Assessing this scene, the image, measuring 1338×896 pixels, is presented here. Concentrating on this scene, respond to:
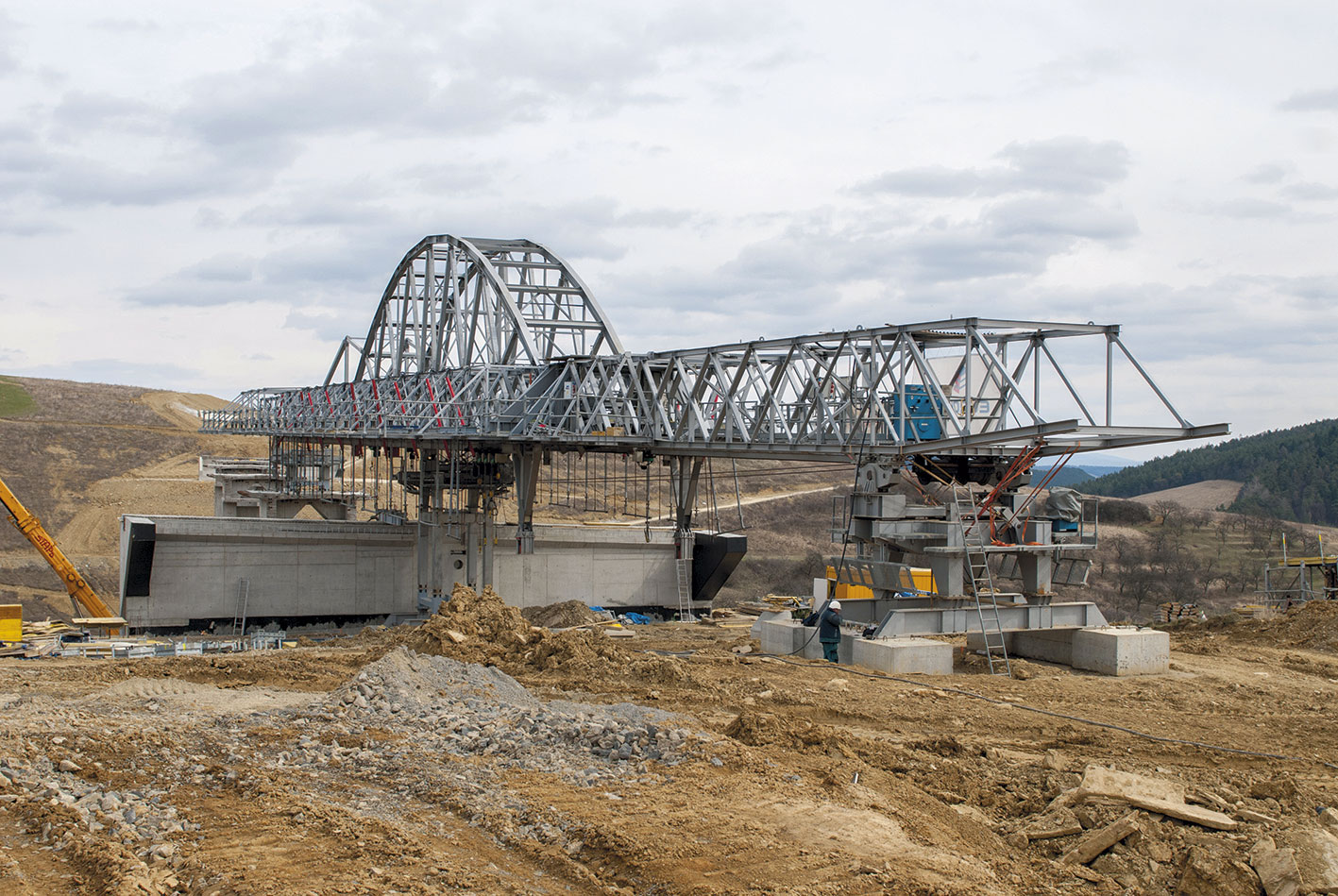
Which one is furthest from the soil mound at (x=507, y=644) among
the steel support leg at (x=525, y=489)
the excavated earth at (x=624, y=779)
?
the steel support leg at (x=525, y=489)

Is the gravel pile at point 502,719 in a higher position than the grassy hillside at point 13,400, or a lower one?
lower

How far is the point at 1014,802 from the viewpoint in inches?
420

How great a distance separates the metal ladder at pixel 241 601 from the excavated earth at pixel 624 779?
88.3 feet

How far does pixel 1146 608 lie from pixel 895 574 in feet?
145

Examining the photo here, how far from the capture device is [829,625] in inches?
783

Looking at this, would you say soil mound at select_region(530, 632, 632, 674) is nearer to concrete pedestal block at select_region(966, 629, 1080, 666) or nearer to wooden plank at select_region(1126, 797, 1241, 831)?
concrete pedestal block at select_region(966, 629, 1080, 666)

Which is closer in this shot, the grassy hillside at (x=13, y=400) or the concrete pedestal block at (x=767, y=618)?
the concrete pedestal block at (x=767, y=618)

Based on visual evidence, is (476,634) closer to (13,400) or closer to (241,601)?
(241,601)

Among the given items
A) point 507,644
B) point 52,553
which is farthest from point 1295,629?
point 52,553

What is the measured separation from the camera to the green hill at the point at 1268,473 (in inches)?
3976

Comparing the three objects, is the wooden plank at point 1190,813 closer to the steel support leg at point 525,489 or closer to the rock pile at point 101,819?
the rock pile at point 101,819

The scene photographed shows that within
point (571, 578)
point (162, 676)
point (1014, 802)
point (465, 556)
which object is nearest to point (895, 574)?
point (1014, 802)

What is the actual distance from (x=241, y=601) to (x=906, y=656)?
109ft

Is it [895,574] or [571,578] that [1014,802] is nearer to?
[895,574]
